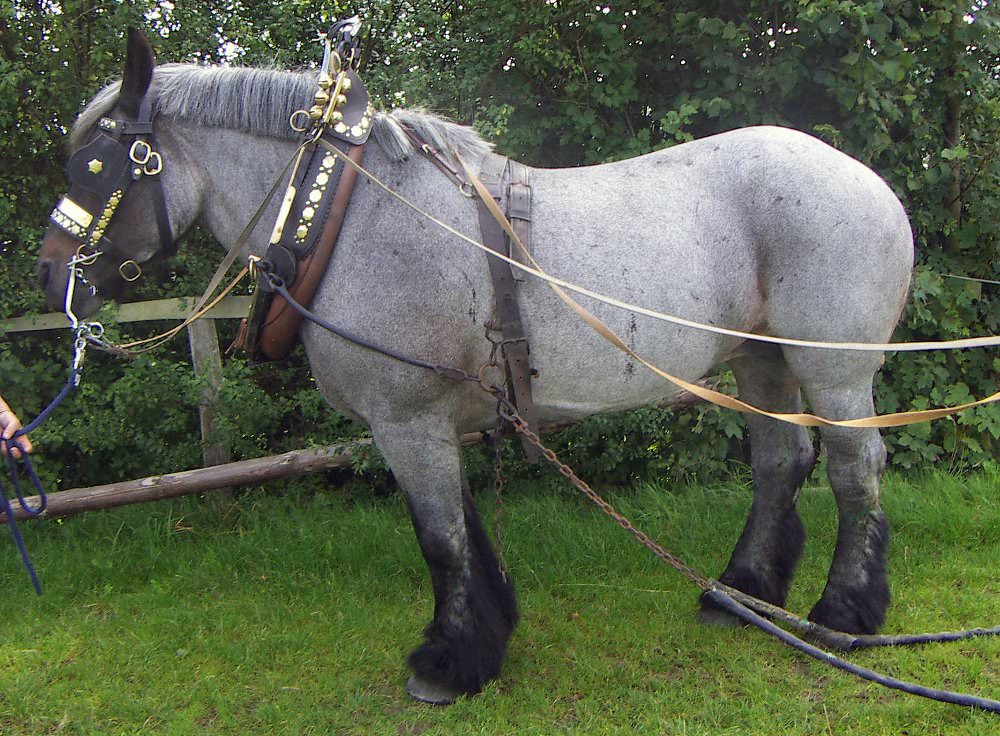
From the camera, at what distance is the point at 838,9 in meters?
3.94

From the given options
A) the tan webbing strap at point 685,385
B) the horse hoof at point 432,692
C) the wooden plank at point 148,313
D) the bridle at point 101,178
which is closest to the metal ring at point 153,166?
the bridle at point 101,178

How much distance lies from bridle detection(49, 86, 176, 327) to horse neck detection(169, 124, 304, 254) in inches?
5.1

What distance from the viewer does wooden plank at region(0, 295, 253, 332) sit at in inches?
166

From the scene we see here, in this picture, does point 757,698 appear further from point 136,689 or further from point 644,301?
point 136,689

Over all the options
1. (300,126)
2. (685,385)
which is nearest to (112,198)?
(300,126)

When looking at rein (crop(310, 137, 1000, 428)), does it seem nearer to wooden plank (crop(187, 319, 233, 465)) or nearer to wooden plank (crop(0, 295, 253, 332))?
wooden plank (crop(0, 295, 253, 332))

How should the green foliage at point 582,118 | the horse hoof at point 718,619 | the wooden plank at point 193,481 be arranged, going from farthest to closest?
the green foliage at point 582,118
the wooden plank at point 193,481
the horse hoof at point 718,619

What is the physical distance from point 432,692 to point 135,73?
2.21 metres

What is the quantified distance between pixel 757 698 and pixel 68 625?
2.79 m

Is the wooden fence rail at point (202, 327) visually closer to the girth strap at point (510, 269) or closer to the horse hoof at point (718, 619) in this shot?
the girth strap at point (510, 269)

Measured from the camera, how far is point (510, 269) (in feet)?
8.30

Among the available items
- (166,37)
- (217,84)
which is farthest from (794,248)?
(166,37)

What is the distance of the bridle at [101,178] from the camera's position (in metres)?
2.45

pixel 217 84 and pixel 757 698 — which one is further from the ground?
pixel 217 84
